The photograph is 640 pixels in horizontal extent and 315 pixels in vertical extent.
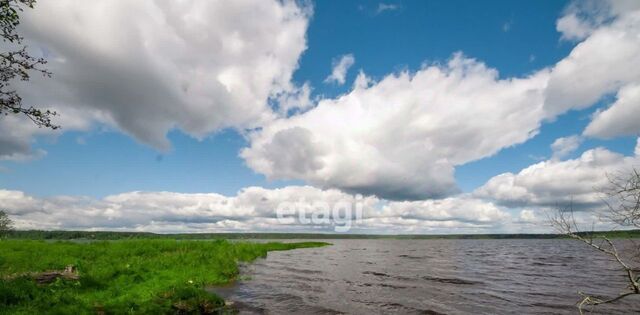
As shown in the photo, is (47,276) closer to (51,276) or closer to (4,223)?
(51,276)

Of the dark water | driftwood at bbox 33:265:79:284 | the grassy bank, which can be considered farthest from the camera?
the dark water

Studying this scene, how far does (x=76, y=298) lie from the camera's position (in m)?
16.8

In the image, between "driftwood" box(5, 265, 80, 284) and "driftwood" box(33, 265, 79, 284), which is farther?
"driftwood" box(33, 265, 79, 284)

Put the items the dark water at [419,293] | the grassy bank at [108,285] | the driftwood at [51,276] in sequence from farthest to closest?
the dark water at [419,293] → the driftwood at [51,276] → the grassy bank at [108,285]

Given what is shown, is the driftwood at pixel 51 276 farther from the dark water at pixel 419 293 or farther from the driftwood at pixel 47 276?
the dark water at pixel 419 293

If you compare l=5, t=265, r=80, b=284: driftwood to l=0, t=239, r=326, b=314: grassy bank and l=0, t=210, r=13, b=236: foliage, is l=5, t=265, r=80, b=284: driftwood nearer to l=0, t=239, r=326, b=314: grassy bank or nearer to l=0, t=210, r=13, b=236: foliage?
l=0, t=239, r=326, b=314: grassy bank

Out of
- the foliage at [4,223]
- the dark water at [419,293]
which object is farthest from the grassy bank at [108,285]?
the foliage at [4,223]

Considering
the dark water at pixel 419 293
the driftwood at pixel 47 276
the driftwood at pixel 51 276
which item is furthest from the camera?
the dark water at pixel 419 293

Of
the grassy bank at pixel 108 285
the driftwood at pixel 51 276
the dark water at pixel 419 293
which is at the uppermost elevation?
the driftwood at pixel 51 276

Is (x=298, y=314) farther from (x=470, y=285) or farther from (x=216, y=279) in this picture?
(x=470, y=285)

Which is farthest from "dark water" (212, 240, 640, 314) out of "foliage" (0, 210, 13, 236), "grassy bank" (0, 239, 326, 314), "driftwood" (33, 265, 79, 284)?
"foliage" (0, 210, 13, 236)

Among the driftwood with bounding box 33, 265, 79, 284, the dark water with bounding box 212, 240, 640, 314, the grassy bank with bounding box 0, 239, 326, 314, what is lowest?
the dark water with bounding box 212, 240, 640, 314

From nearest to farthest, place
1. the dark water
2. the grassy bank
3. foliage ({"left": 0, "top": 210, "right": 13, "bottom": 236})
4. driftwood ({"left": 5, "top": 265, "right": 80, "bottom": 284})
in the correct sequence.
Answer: the grassy bank
driftwood ({"left": 5, "top": 265, "right": 80, "bottom": 284})
the dark water
foliage ({"left": 0, "top": 210, "right": 13, "bottom": 236})

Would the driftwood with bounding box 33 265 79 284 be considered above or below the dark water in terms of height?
A: above
